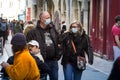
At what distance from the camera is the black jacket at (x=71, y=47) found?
10070 millimetres

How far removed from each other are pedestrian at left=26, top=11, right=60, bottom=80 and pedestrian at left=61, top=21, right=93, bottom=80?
513 millimetres

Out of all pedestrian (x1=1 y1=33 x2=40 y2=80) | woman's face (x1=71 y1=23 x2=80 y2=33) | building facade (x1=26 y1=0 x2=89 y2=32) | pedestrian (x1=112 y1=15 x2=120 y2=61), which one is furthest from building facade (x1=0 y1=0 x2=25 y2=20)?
pedestrian (x1=1 y1=33 x2=40 y2=80)

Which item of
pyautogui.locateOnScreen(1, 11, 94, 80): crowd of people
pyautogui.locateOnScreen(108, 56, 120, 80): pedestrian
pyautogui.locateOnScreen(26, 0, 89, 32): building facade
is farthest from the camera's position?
pyautogui.locateOnScreen(26, 0, 89, 32): building facade

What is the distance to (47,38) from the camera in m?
9.48

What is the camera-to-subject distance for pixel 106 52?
23219mm

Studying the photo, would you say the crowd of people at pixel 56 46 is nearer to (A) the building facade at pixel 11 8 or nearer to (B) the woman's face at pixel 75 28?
(B) the woman's face at pixel 75 28

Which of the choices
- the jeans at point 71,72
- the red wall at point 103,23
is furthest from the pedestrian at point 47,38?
the red wall at point 103,23

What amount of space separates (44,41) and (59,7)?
1246 inches

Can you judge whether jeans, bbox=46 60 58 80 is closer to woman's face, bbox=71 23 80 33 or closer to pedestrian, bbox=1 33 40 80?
woman's face, bbox=71 23 80 33

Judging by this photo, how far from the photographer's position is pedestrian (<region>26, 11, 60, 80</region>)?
942 centimetres

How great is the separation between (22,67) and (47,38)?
125 inches

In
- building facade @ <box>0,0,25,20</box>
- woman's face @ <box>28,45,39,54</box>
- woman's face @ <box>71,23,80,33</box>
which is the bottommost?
building facade @ <box>0,0,25,20</box>

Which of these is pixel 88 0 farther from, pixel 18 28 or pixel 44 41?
pixel 44 41

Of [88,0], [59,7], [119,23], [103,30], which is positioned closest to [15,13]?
[59,7]
